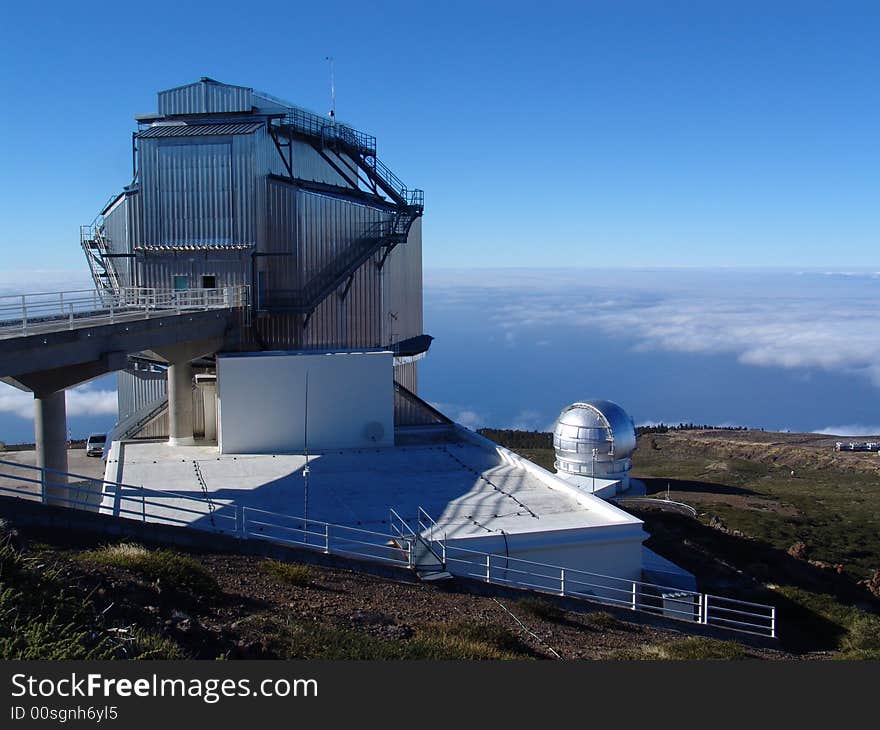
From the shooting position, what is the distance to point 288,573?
36.0 ft

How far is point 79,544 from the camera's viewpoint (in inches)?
432

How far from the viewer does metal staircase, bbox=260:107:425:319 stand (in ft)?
81.0

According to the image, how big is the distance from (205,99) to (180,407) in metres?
9.54

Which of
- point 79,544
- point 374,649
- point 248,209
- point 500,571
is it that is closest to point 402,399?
point 248,209

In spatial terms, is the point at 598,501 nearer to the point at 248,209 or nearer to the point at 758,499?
the point at 248,209

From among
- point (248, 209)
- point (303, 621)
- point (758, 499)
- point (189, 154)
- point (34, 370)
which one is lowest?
point (758, 499)

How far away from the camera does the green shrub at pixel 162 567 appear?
31.8 ft

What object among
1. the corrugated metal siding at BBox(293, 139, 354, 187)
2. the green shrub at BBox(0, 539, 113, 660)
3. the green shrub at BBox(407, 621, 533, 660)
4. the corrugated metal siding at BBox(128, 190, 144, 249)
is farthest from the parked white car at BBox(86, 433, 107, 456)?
the green shrub at BBox(407, 621, 533, 660)

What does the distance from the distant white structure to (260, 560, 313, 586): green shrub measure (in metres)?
15.4

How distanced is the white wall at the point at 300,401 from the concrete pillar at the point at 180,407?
1.73 metres

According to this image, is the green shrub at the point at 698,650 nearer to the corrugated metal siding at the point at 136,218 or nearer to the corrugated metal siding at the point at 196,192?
the corrugated metal siding at the point at 196,192

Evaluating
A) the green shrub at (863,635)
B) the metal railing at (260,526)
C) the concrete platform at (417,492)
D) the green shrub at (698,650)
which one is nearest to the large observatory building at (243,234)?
the concrete platform at (417,492)

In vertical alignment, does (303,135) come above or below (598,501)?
above

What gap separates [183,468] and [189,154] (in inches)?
381
